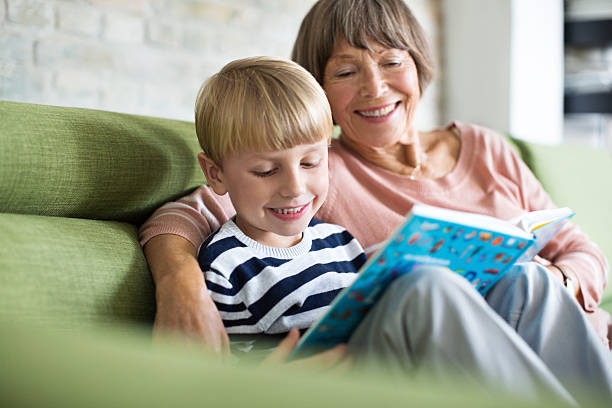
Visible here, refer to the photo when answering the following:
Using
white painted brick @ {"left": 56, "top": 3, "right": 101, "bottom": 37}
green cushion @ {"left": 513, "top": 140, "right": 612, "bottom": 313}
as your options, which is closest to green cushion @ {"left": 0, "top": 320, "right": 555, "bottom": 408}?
green cushion @ {"left": 513, "top": 140, "right": 612, "bottom": 313}

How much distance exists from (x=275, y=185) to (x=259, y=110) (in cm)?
13

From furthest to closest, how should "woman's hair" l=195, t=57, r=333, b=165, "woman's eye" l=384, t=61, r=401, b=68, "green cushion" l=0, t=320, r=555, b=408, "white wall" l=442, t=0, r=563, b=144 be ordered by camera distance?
"white wall" l=442, t=0, r=563, b=144 < "woman's eye" l=384, t=61, r=401, b=68 < "woman's hair" l=195, t=57, r=333, b=165 < "green cushion" l=0, t=320, r=555, b=408

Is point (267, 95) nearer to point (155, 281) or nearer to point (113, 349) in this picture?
point (155, 281)

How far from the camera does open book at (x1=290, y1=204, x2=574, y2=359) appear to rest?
77 cm

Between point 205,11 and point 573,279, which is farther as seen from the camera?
point 205,11

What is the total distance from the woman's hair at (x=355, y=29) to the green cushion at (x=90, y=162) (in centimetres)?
36

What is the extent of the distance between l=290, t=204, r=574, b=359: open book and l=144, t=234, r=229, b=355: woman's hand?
0.44 ft

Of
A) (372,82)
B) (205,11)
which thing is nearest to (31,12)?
(205,11)

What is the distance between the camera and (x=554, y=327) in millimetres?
929

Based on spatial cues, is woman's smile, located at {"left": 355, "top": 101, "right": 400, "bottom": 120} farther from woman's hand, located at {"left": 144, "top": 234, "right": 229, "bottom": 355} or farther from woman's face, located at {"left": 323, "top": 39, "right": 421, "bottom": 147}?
woman's hand, located at {"left": 144, "top": 234, "right": 229, "bottom": 355}

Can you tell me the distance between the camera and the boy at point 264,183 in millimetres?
981

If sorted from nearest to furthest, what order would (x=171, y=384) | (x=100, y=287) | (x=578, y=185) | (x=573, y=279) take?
(x=171, y=384), (x=100, y=287), (x=573, y=279), (x=578, y=185)

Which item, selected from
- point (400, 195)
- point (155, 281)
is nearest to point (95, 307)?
point (155, 281)

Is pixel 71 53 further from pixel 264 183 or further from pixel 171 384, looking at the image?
pixel 171 384
